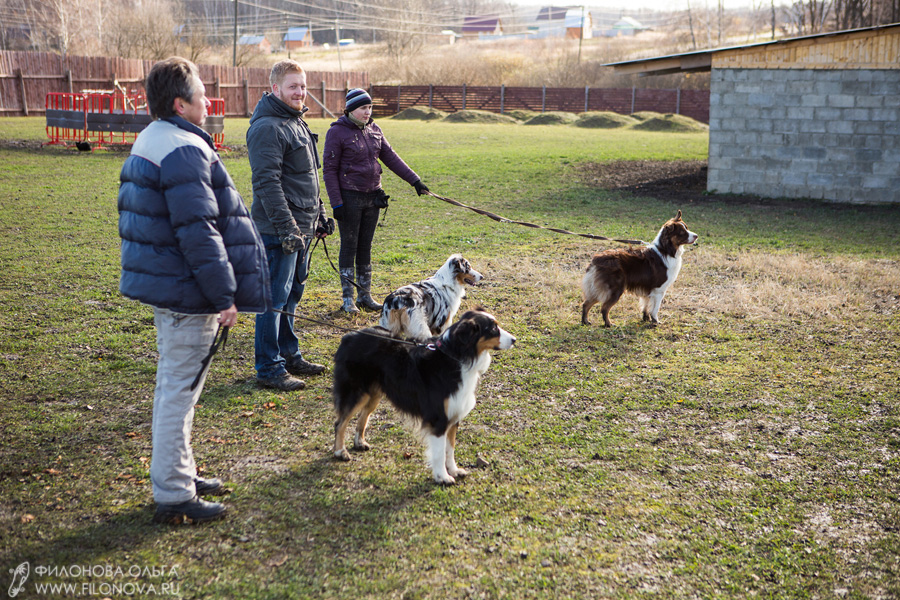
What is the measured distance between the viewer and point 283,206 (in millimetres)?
4805

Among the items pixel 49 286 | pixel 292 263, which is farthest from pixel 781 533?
pixel 49 286

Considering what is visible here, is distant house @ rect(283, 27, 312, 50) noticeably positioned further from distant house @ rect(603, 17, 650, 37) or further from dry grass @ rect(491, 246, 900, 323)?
dry grass @ rect(491, 246, 900, 323)

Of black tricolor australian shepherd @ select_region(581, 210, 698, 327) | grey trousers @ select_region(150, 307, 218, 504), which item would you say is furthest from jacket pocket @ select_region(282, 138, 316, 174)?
black tricolor australian shepherd @ select_region(581, 210, 698, 327)

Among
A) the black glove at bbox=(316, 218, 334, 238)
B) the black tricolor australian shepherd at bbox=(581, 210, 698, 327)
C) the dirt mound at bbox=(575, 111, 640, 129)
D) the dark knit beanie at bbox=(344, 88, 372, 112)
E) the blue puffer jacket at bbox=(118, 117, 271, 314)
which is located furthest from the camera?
the dirt mound at bbox=(575, 111, 640, 129)

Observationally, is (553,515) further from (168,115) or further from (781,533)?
(168,115)

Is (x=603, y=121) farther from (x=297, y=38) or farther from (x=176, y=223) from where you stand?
(x=297, y=38)

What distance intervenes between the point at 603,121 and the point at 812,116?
25458mm

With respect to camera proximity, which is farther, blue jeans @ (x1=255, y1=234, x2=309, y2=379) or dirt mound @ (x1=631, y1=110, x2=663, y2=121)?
dirt mound @ (x1=631, y1=110, x2=663, y2=121)

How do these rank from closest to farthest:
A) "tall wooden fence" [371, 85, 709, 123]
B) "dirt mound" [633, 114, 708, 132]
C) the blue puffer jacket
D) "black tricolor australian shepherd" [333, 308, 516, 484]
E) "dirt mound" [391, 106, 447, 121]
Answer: the blue puffer jacket < "black tricolor australian shepherd" [333, 308, 516, 484] < "dirt mound" [633, 114, 708, 132] < "dirt mound" [391, 106, 447, 121] < "tall wooden fence" [371, 85, 709, 123]

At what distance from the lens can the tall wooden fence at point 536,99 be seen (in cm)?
4441

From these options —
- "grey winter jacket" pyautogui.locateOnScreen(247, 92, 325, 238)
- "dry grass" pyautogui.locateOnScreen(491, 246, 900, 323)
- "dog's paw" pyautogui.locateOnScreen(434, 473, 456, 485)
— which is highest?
"grey winter jacket" pyautogui.locateOnScreen(247, 92, 325, 238)

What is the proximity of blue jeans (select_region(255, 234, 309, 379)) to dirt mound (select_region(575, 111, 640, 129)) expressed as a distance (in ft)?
116

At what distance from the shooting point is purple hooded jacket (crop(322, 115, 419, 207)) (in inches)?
261

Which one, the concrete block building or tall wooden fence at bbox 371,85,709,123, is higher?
tall wooden fence at bbox 371,85,709,123
